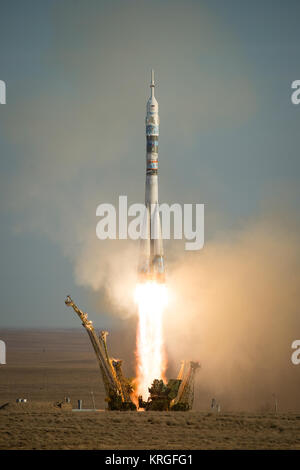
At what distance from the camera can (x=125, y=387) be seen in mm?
61469

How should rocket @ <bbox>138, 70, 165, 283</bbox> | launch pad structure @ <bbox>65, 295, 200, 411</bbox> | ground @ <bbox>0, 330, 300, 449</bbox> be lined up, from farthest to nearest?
rocket @ <bbox>138, 70, 165, 283</bbox> → launch pad structure @ <bbox>65, 295, 200, 411</bbox> → ground @ <bbox>0, 330, 300, 449</bbox>

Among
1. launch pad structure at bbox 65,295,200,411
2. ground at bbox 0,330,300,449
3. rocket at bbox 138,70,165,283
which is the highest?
rocket at bbox 138,70,165,283

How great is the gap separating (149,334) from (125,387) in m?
8.26

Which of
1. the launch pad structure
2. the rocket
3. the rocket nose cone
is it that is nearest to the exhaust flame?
the rocket

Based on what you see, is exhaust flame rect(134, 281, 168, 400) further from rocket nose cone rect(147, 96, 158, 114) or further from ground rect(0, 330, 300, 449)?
rocket nose cone rect(147, 96, 158, 114)

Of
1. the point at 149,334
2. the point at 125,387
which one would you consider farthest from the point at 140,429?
the point at 149,334

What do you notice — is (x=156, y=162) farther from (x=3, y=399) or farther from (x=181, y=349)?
(x=3, y=399)

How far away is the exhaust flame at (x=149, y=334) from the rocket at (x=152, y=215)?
103 centimetres

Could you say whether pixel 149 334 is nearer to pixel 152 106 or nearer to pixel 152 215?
pixel 152 215

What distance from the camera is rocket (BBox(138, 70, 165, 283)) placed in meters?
67.8

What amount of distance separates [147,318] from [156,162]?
1213cm

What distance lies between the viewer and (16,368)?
393 ft

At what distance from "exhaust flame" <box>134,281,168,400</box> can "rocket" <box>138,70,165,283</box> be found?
103 cm
